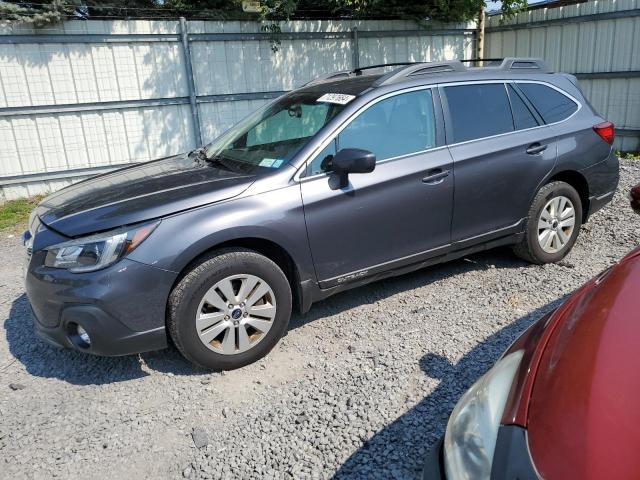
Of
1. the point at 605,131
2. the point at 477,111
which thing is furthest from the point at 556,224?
the point at 477,111

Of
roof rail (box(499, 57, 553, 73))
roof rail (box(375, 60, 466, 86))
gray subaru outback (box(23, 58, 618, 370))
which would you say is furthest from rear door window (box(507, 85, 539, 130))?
roof rail (box(375, 60, 466, 86))

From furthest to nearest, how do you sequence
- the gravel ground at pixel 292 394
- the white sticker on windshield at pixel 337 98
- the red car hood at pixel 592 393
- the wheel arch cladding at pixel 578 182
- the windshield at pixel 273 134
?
1. the wheel arch cladding at pixel 578 182
2. the white sticker on windshield at pixel 337 98
3. the windshield at pixel 273 134
4. the gravel ground at pixel 292 394
5. the red car hood at pixel 592 393

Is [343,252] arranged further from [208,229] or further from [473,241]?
[473,241]

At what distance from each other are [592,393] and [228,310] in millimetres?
2205

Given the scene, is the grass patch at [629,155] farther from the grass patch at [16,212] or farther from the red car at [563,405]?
the grass patch at [16,212]

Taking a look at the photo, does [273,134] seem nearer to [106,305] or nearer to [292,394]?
[106,305]

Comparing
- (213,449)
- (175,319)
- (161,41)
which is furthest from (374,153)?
(161,41)

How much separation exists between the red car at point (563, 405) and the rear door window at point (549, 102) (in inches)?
112

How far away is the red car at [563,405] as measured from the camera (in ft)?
4.42

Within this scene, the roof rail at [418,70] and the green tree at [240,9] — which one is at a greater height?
the green tree at [240,9]

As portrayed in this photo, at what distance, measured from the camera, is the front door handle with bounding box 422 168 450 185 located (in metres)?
3.84

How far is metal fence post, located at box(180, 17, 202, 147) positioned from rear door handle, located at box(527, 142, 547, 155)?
5776mm

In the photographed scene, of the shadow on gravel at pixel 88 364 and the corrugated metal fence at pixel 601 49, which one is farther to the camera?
the corrugated metal fence at pixel 601 49

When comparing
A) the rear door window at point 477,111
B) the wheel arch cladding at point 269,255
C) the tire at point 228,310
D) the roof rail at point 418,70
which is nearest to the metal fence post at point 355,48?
the roof rail at point 418,70
